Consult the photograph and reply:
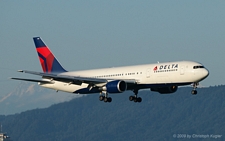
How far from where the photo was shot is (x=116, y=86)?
8562 centimetres

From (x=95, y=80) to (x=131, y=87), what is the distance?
17.0 ft

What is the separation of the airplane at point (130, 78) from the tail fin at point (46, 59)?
128 centimetres

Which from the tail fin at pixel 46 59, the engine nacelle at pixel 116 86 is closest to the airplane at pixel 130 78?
the engine nacelle at pixel 116 86

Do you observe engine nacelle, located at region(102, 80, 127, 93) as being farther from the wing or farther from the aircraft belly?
the aircraft belly

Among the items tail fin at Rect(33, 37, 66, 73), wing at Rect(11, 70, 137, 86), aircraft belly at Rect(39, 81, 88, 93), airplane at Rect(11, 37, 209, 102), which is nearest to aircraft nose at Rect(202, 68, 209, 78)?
airplane at Rect(11, 37, 209, 102)

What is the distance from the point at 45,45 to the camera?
348 ft

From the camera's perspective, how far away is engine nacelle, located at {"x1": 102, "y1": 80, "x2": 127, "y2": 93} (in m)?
85.6

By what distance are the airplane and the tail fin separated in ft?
4.19

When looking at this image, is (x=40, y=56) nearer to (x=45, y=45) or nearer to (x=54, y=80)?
(x=45, y=45)

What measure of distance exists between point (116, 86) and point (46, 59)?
22.4m

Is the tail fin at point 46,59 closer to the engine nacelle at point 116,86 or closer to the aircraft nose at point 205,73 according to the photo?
the engine nacelle at point 116,86

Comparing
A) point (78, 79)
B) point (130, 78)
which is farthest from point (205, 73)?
point (78, 79)

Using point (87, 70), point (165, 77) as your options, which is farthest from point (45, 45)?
point (165, 77)

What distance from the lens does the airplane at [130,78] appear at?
270 feet
